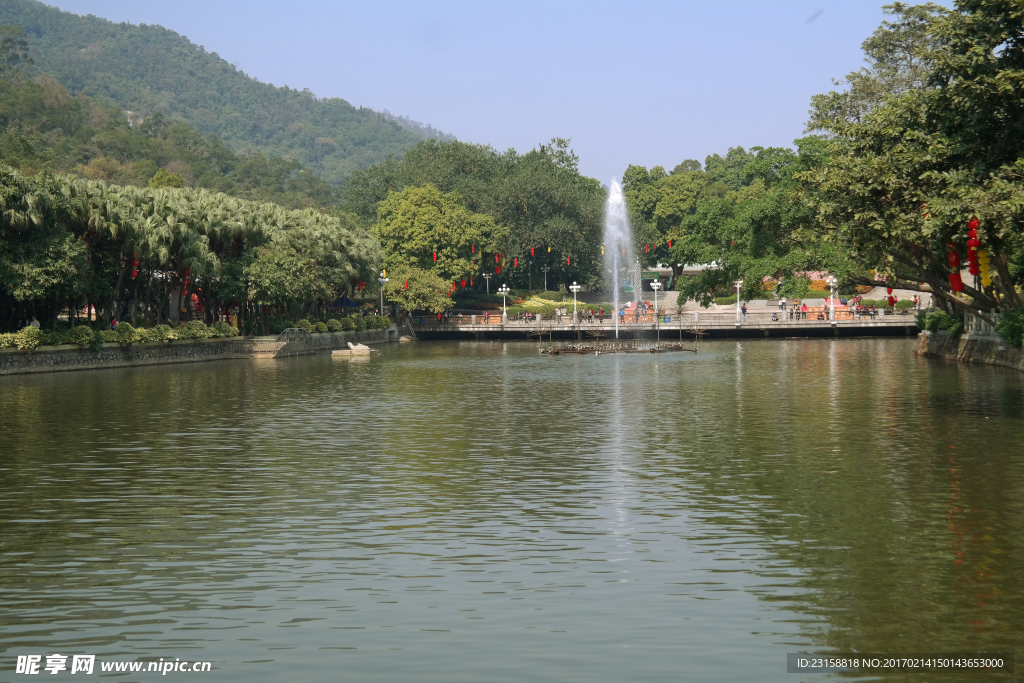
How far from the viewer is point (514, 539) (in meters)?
15.9

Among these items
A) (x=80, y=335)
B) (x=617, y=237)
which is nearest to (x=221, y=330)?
(x=80, y=335)

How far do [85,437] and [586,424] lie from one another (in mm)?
13663

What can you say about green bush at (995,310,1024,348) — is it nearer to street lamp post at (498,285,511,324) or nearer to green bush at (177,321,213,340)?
green bush at (177,321,213,340)

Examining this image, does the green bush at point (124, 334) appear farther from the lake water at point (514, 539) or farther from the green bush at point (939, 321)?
the green bush at point (939, 321)

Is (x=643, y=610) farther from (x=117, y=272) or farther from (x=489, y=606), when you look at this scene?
(x=117, y=272)

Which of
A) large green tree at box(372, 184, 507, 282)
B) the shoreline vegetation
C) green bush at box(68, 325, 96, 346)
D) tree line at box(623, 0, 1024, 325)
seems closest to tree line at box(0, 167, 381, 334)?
the shoreline vegetation

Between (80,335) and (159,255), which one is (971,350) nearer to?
(159,255)

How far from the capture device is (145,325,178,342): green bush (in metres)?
65.5

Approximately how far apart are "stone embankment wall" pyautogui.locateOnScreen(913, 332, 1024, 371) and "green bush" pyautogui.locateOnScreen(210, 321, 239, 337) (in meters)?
45.6

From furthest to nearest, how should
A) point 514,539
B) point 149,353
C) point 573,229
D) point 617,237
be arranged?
1. point 617,237
2. point 573,229
3. point 149,353
4. point 514,539

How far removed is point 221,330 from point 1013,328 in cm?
5086

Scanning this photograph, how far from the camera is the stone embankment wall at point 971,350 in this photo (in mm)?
48438

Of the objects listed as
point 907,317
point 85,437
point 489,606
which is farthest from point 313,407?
point 907,317

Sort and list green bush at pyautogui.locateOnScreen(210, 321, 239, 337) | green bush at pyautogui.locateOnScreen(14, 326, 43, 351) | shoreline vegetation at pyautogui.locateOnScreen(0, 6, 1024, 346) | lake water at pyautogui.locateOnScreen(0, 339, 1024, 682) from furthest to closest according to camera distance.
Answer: green bush at pyautogui.locateOnScreen(210, 321, 239, 337) → green bush at pyautogui.locateOnScreen(14, 326, 43, 351) → shoreline vegetation at pyautogui.locateOnScreen(0, 6, 1024, 346) → lake water at pyautogui.locateOnScreen(0, 339, 1024, 682)
